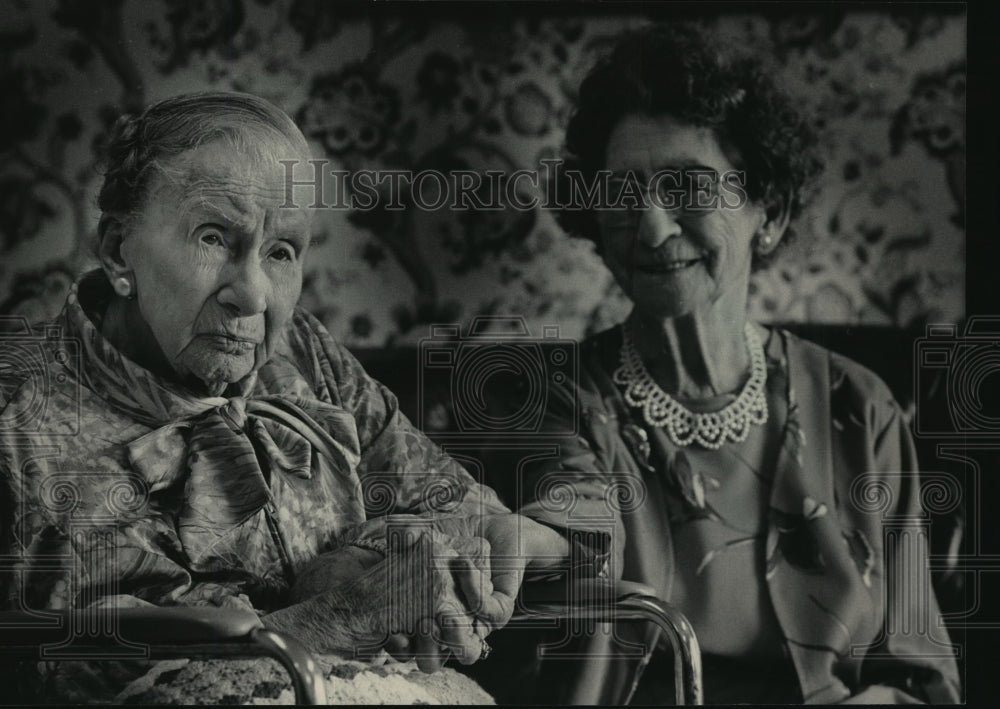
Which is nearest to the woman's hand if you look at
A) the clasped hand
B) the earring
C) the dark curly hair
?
the clasped hand

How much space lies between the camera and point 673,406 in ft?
7.57

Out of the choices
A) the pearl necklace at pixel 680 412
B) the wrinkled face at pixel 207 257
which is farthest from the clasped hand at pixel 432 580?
the wrinkled face at pixel 207 257

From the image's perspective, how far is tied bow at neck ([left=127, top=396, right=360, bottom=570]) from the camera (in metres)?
2.10

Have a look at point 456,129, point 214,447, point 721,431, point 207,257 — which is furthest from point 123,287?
point 721,431

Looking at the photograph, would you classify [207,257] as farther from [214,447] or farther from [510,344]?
[510,344]

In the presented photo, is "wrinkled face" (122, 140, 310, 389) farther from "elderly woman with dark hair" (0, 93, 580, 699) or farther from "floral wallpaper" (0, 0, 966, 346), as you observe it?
"floral wallpaper" (0, 0, 966, 346)

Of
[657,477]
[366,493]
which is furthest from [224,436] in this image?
[657,477]

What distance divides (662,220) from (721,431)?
376mm

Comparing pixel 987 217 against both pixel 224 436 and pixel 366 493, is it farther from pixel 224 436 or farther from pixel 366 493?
pixel 224 436

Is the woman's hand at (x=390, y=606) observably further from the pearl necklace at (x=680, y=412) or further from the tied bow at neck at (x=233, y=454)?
the pearl necklace at (x=680, y=412)

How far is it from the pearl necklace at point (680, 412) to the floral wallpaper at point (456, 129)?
0.09m

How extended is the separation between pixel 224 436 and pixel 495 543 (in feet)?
1.55

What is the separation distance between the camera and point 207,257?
6.94 feet

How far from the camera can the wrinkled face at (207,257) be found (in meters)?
2.11
